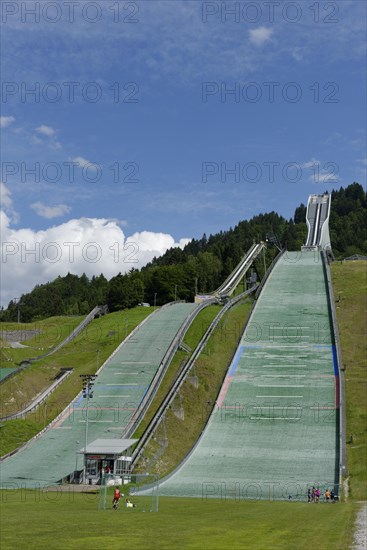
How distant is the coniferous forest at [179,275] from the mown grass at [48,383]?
91.0 ft

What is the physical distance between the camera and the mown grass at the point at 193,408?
115 ft

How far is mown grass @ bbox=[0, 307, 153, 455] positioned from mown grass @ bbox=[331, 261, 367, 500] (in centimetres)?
1865

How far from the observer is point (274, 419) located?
39719 millimetres

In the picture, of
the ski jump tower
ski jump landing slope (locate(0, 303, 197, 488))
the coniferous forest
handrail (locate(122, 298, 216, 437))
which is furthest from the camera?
the ski jump tower

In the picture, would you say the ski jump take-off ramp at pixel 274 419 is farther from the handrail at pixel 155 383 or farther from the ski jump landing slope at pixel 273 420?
the handrail at pixel 155 383

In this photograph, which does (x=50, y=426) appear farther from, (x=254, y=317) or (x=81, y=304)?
(x=81, y=304)

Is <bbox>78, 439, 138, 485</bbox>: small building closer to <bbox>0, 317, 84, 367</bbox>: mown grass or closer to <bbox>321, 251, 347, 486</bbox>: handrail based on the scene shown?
<bbox>321, 251, 347, 486</bbox>: handrail

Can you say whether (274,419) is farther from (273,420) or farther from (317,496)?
(317,496)

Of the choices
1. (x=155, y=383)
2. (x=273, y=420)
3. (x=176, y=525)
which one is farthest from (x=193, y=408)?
(x=176, y=525)

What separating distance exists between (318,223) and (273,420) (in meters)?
77.1

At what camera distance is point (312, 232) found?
362ft

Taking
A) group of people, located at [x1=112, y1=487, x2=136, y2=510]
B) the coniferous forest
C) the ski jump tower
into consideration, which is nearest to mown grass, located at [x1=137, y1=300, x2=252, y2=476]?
group of people, located at [x1=112, y1=487, x2=136, y2=510]

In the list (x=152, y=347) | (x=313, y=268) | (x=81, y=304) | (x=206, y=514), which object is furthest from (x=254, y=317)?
(x=81, y=304)

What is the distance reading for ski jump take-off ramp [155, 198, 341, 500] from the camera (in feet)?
103
